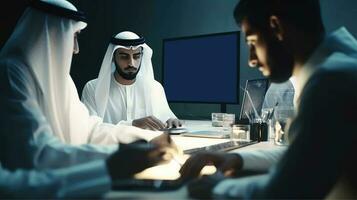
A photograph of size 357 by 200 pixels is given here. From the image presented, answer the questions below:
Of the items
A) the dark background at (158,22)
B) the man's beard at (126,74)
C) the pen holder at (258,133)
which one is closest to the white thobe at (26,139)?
the pen holder at (258,133)

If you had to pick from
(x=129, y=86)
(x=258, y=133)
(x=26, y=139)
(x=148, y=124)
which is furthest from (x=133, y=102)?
(x=26, y=139)

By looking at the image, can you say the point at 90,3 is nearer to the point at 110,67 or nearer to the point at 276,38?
the point at 110,67

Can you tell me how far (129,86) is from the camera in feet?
10.9

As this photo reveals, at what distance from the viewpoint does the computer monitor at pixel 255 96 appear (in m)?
2.36

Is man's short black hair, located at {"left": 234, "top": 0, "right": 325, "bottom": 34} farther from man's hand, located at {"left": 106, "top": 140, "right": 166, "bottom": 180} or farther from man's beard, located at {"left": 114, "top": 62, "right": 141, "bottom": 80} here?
man's beard, located at {"left": 114, "top": 62, "right": 141, "bottom": 80}

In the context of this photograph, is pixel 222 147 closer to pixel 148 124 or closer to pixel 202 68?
pixel 148 124

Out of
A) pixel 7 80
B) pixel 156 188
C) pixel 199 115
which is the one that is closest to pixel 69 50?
pixel 7 80

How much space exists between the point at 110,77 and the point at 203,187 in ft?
7.89

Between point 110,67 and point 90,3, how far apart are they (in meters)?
1.65

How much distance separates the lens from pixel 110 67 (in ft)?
10.0

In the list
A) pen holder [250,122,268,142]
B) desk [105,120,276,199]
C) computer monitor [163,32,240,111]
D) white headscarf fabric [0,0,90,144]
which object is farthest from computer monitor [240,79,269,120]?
white headscarf fabric [0,0,90,144]

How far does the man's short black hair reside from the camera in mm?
909

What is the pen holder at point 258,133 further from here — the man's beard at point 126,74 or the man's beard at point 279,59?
the man's beard at point 126,74

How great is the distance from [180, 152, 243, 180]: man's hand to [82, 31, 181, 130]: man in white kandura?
1874 mm
